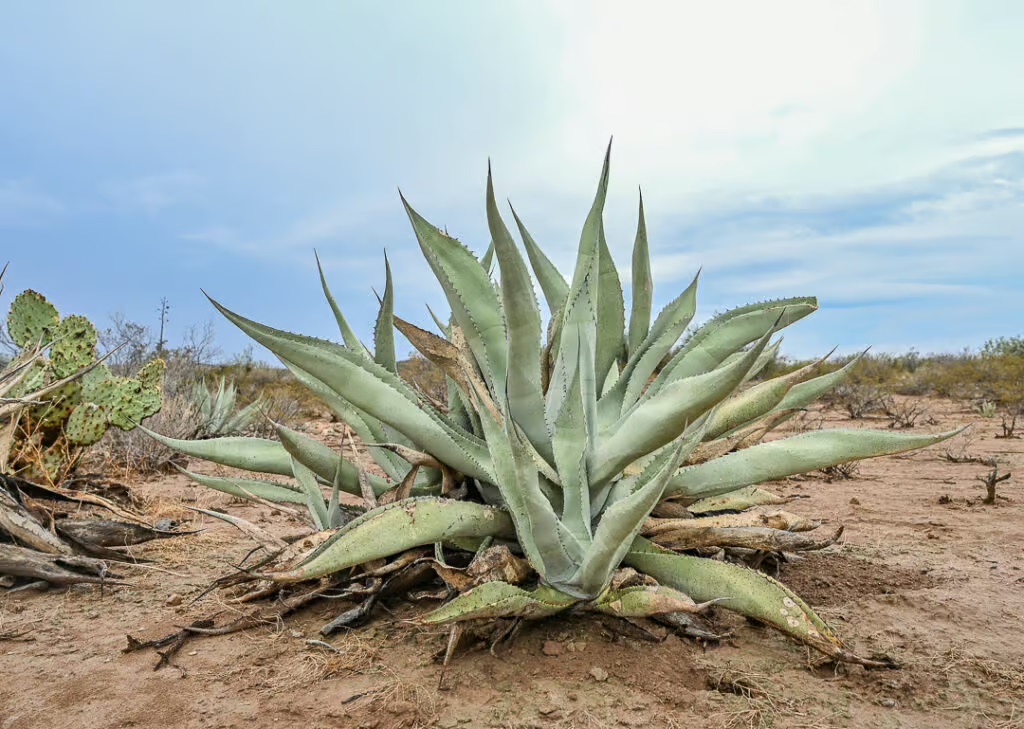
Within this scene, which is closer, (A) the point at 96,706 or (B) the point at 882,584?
(A) the point at 96,706

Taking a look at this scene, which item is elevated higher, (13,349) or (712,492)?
(13,349)

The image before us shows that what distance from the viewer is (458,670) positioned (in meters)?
1.92

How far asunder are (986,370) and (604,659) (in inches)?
600

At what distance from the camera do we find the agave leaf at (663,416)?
5.70 ft

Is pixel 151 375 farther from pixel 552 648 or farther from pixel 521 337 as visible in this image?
pixel 552 648

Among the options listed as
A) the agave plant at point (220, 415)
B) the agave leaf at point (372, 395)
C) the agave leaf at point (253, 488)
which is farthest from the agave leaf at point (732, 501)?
the agave plant at point (220, 415)

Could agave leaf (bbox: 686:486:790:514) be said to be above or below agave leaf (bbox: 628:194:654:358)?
below

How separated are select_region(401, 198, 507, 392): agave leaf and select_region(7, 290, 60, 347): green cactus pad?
3.53 meters

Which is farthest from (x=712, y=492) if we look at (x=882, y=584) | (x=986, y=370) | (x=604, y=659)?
(x=986, y=370)

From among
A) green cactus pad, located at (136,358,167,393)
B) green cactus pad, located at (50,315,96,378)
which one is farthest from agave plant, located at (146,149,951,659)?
green cactus pad, located at (136,358,167,393)

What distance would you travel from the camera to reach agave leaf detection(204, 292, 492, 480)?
210cm

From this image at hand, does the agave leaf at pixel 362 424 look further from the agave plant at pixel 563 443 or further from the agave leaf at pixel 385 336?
the agave leaf at pixel 385 336

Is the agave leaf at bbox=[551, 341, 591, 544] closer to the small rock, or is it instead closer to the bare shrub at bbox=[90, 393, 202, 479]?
the small rock

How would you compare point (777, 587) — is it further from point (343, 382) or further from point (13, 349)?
point (13, 349)
